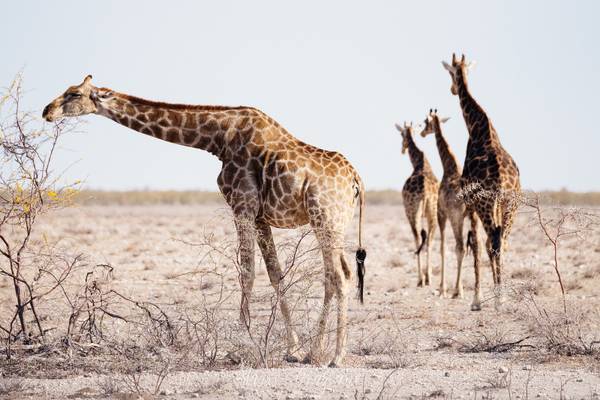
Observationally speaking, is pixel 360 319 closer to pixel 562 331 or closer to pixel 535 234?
pixel 562 331

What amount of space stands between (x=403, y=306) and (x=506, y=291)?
3.79 metres

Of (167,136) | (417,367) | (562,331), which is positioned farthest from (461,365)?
(167,136)

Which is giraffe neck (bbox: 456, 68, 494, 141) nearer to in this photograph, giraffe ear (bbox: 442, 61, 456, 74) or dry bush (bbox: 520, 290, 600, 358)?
giraffe ear (bbox: 442, 61, 456, 74)

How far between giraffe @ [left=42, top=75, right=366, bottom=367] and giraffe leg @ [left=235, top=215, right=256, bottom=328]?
0.03ft

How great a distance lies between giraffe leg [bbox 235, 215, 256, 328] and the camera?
10.1 metres

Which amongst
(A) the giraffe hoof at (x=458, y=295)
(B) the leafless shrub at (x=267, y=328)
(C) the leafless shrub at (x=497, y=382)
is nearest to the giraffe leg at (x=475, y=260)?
(A) the giraffe hoof at (x=458, y=295)

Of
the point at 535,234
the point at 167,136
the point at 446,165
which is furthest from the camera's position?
the point at 535,234

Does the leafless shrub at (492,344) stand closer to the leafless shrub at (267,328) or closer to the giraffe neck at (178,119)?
the leafless shrub at (267,328)

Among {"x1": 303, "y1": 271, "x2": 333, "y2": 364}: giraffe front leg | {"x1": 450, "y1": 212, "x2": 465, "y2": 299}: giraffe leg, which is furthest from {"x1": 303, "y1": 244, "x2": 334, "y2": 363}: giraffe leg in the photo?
{"x1": 450, "y1": 212, "x2": 465, "y2": 299}: giraffe leg

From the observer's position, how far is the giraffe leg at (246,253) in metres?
10.1

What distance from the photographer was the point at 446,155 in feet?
58.0

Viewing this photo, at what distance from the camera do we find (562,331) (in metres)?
10.7

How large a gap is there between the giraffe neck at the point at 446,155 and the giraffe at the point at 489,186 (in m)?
1.85

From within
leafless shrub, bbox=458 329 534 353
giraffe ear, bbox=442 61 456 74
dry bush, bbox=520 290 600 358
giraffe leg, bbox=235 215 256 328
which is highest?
giraffe ear, bbox=442 61 456 74
